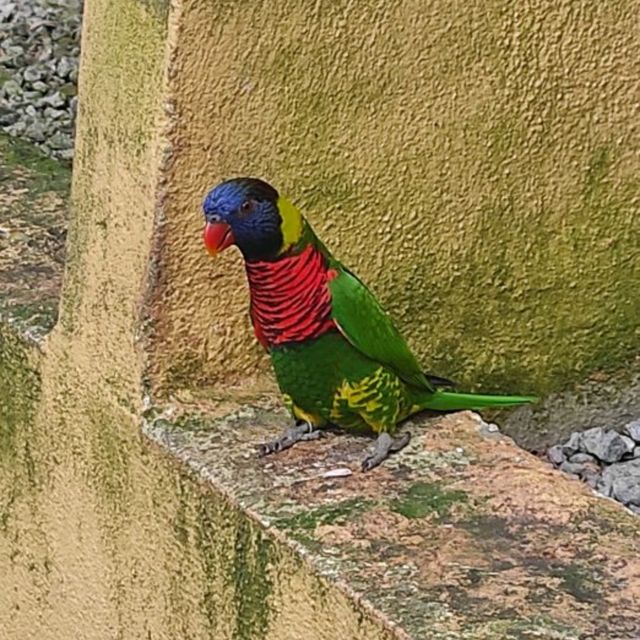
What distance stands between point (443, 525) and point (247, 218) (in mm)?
518

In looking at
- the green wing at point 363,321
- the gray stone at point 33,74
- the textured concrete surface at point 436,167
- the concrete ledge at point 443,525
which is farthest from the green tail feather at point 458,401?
the gray stone at point 33,74

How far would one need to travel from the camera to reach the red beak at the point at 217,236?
240cm

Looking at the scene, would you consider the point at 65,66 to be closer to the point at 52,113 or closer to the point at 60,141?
the point at 52,113

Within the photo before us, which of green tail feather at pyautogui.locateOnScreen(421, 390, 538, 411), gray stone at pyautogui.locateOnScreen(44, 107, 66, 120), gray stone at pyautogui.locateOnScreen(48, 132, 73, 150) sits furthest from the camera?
gray stone at pyautogui.locateOnScreen(44, 107, 66, 120)

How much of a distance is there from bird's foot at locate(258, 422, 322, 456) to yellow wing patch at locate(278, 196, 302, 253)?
33 centimetres

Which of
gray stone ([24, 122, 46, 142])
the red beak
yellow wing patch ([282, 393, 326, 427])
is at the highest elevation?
the red beak

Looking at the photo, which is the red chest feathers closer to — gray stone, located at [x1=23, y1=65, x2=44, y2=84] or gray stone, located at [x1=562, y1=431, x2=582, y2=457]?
gray stone, located at [x1=562, y1=431, x2=582, y2=457]

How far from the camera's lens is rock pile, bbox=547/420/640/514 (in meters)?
3.16

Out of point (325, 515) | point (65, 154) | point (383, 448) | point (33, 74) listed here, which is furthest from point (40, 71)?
point (325, 515)

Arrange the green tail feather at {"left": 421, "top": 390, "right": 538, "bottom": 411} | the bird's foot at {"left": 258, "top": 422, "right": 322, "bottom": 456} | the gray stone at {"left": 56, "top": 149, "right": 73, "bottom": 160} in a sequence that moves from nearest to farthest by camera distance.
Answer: the bird's foot at {"left": 258, "top": 422, "right": 322, "bottom": 456} → the green tail feather at {"left": 421, "top": 390, "right": 538, "bottom": 411} → the gray stone at {"left": 56, "top": 149, "right": 73, "bottom": 160}

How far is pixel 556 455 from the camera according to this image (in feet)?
10.9

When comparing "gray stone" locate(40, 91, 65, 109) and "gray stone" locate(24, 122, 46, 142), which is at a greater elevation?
"gray stone" locate(40, 91, 65, 109)

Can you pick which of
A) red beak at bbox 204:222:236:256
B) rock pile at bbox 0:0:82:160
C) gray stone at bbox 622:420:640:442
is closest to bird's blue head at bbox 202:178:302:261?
red beak at bbox 204:222:236:256

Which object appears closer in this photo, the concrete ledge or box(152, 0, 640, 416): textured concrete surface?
the concrete ledge
